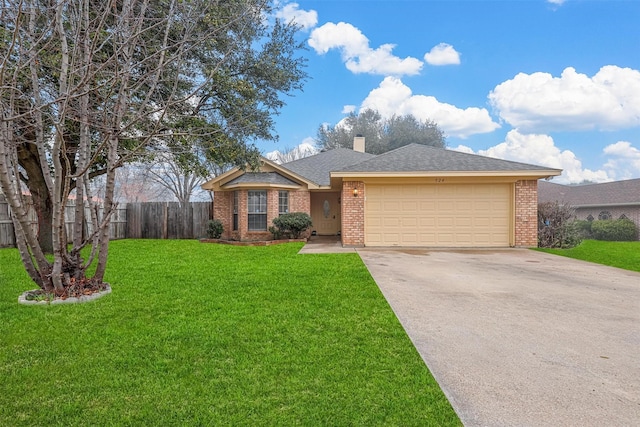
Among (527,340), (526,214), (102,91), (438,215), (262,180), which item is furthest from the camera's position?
(262,180)

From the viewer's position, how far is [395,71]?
19234mm

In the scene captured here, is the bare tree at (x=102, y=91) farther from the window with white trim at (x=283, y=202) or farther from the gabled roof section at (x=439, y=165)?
the gabled roof section at (x=439, y=165)

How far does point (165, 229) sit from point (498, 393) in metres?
15.3

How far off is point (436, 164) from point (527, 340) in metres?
8.35

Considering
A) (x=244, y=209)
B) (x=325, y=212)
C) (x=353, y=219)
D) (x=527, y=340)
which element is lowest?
(x=527, y=340)

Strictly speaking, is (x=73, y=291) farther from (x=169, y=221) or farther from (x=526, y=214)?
(x=526, y=214)

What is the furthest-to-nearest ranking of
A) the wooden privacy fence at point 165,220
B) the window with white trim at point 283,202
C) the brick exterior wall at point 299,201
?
1. the wooden privacy fence at point 165,220
2. the brick exterior wall at point 299,201
3. the window with white trim at point 283,202

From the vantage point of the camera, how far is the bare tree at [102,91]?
396 centimetres

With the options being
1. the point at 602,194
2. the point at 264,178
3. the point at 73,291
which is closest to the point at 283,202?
the point at 264,178

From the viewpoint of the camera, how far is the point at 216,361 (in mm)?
2920

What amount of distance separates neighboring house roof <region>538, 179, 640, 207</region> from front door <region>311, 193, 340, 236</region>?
35.3 feet

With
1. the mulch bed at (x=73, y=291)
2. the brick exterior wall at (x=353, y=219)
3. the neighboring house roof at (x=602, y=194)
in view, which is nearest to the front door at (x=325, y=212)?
the brick exterior wall at (x=353, y=219)

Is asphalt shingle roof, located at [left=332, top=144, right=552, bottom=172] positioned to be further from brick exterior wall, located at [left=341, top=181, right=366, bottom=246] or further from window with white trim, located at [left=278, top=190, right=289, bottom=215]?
window with white trim, located at [left=278, top=190, right=289, bottom=215]

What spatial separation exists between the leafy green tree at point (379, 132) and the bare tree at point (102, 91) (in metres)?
18.7
